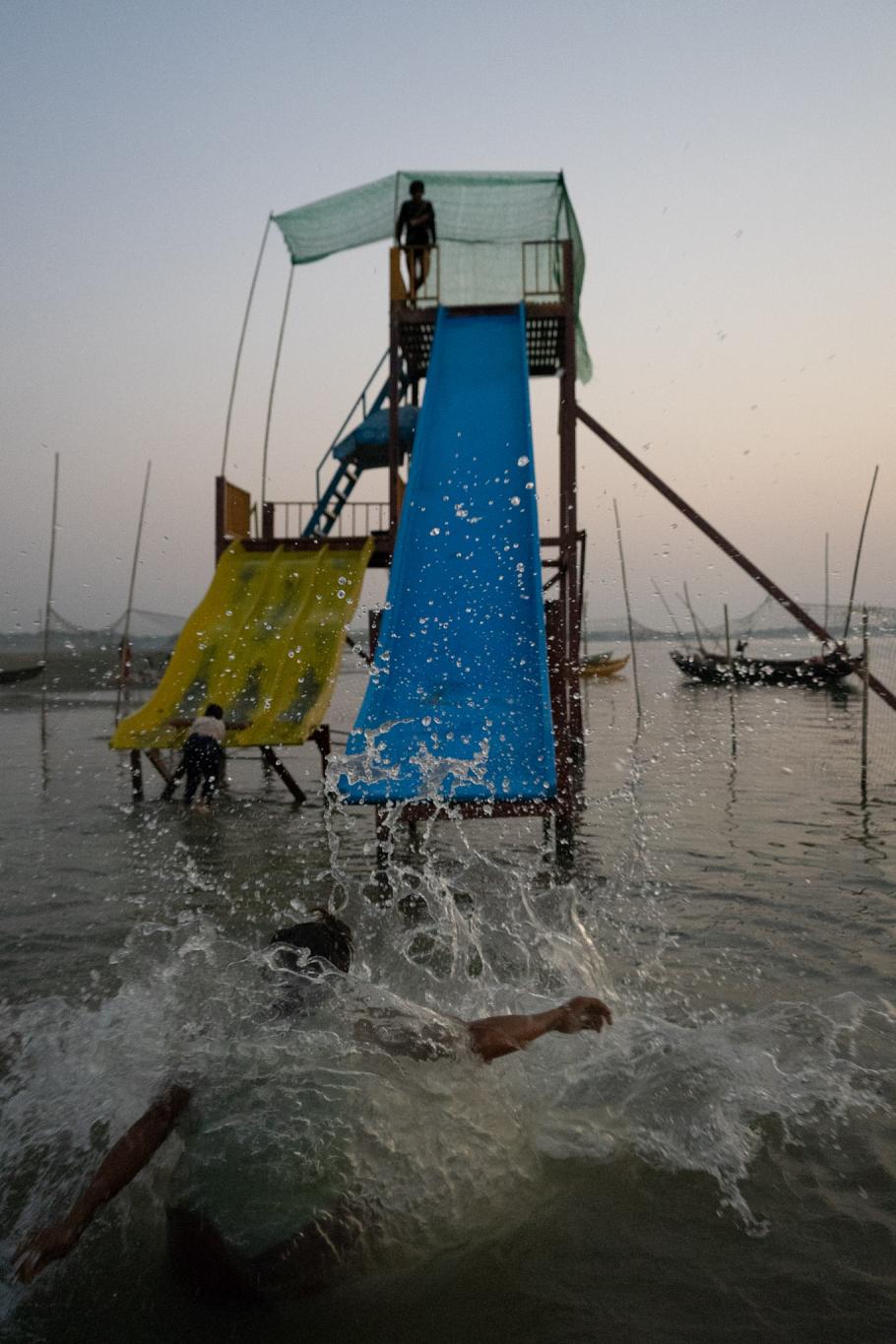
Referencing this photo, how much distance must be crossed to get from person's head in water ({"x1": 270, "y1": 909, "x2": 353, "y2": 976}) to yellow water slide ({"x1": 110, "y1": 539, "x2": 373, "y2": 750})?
581 centimetres

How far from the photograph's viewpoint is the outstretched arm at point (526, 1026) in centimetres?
354

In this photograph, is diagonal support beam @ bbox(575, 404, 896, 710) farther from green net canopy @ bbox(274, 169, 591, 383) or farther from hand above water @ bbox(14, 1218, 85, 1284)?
hand above water @ bbox(14, 1218, 85, 1284)

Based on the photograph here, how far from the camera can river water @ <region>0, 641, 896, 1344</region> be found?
2.84 m

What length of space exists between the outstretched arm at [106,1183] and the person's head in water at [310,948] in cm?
72

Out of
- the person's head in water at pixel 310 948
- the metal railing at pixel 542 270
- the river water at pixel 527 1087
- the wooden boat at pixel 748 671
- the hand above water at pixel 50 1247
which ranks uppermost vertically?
the metal railing at pixel 542 270

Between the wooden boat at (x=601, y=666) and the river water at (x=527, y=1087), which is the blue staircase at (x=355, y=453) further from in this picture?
the wooden boat at (x=601, y=666)

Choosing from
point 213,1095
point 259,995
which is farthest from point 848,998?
point 213,1095

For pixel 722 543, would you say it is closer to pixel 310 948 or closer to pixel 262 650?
pixel 262 650

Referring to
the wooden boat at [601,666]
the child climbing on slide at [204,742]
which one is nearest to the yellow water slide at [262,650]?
the child climbing on slide at [204,742]

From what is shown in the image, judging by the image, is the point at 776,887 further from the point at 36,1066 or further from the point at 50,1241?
the point at 50,1241

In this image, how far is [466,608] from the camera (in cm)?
940

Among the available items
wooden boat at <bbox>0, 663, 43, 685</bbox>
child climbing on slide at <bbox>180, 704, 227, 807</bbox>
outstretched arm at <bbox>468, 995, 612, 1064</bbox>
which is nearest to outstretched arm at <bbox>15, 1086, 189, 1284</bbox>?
outstretched arm at <bbox>468, 995, 612, 1064</bbox>

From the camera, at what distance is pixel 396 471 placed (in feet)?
39.9

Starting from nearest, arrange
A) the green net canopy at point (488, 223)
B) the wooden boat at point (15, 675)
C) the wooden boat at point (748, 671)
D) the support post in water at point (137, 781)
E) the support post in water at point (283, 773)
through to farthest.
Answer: the support post in water at point (283, 773) → the support post in water at point (137, 781) → the green net canopy at point (488, 223) → the wooden boat at point (15, 675) → the wooden boat at point (748, 671)
